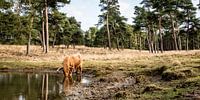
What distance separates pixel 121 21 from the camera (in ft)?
350

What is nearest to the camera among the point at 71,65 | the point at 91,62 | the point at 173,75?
the point at 173,75

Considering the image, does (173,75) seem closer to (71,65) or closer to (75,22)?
(71,65)

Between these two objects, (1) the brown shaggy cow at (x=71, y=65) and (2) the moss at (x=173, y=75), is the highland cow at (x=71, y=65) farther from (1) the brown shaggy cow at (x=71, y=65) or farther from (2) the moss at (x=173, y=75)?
(2) the moss at (x=173, y=75)

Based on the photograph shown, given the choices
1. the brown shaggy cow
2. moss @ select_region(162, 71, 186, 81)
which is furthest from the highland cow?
moss @ select_region(162, 71, 186, 81)

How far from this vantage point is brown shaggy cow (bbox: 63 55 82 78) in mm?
31312

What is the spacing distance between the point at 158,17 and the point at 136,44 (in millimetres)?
78325

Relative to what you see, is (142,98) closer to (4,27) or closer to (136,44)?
(4,27)

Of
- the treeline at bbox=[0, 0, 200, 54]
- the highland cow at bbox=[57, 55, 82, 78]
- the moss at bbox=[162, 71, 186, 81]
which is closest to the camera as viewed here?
the moss at bbox=[162, 71, 186, 81]

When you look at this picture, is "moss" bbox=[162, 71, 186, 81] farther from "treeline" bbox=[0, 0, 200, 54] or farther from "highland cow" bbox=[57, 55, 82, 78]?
"treeline" bbox=[0, 0, 200, 54]

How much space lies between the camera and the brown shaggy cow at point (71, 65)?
3131 centimetres

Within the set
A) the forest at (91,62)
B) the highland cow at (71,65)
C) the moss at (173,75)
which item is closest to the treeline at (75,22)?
the forest at (91,62)

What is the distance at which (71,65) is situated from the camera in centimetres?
3244

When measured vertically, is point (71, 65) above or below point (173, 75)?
above

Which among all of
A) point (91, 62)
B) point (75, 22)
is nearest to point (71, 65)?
point (91, 62)
